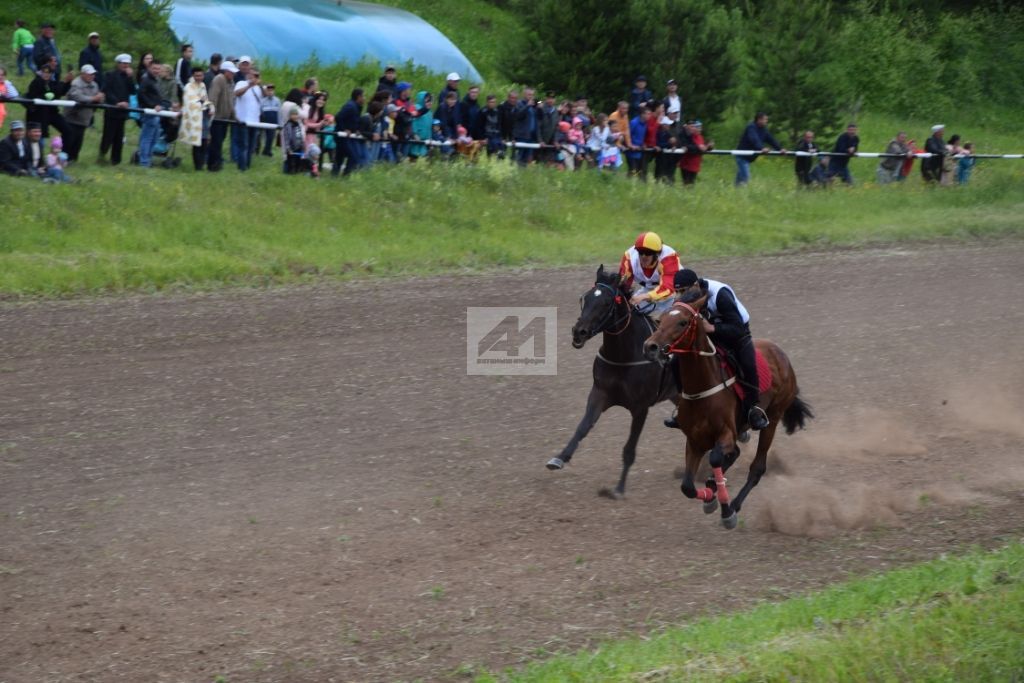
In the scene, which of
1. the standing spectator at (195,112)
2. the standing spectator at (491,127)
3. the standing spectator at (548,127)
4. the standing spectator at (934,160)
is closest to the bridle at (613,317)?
the standing spectator at (195,112)

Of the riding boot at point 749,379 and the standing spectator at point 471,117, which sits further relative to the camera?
the standing spectator at point 471,117

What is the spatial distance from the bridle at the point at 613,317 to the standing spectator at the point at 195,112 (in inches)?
450

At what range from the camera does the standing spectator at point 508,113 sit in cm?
2347

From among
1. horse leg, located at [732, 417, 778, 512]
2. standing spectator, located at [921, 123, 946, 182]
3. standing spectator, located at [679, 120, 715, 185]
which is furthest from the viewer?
standing spectator, located at [921, 123, 946, 182]

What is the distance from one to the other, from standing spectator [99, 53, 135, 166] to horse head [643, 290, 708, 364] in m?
12.8

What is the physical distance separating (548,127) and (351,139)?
4539mm

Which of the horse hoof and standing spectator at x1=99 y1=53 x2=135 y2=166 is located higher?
standing spectator at x1=99 y1=53 x2=135 y2=166

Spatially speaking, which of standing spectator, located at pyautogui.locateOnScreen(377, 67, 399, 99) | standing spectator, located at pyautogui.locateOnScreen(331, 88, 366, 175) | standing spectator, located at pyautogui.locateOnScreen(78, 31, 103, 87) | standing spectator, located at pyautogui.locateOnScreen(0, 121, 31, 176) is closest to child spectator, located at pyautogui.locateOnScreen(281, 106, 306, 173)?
standing spectator, located at pyautogui.locateOnScreen(331, 88, 366, 175)

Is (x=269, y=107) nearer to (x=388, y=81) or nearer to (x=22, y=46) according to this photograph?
(x=388, y=81)

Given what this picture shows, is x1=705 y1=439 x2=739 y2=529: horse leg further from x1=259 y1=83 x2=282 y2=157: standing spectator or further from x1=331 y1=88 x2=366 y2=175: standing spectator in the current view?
x1=259 y1=83 x2=282 y2=157: standing spectator

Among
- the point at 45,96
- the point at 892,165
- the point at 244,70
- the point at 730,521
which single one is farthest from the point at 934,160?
the point at 730,521

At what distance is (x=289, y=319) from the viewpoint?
15578 millimetres

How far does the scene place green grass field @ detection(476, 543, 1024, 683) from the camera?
6648 mm

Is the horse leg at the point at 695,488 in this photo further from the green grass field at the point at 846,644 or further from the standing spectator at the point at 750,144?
the standing spectator at the point at 750,144
